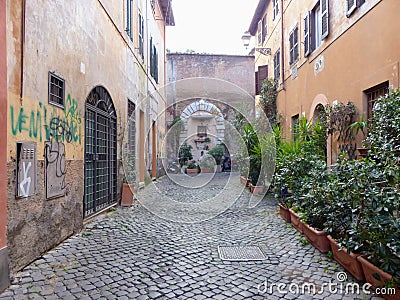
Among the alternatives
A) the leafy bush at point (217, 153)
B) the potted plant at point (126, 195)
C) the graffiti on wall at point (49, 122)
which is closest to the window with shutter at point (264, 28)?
the leafy bush at point (217, 153)

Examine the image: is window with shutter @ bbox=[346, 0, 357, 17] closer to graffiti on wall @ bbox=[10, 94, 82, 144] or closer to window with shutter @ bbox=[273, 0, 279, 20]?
graffiti on wall @ bbox=[10, 94, 82, 144]

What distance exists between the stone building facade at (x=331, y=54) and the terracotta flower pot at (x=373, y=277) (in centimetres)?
283

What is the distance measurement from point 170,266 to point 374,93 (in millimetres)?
4479

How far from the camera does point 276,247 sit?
14.6ft

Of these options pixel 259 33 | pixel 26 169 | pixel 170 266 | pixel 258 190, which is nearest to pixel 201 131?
pixel 259 33

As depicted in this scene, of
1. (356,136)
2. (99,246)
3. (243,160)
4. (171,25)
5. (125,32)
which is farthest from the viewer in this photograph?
(171,25)

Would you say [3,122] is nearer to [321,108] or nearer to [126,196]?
[126,196]

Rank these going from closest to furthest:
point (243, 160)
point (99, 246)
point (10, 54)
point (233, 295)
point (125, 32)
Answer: point (233, 295)
point (10, 54)
point (99, 246)
point (125, 32)
point (243, 160)

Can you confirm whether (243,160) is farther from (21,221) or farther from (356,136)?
(21,221)

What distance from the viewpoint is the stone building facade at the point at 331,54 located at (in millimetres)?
4969

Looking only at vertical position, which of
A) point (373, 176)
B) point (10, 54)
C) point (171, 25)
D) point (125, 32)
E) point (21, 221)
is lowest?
point (21, 221)

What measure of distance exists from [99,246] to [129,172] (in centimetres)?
393

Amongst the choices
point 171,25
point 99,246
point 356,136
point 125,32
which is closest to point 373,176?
point 356,136

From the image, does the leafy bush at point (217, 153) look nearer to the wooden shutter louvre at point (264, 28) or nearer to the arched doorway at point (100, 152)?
the wooden shutter louvre at point (264, 28)
